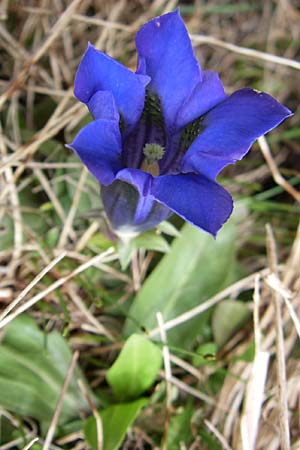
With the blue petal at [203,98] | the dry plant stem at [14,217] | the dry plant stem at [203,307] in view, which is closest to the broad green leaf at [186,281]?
the dry plant stem at [203,307]

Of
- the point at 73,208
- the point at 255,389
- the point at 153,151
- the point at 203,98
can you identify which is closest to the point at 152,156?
the point at 153,151

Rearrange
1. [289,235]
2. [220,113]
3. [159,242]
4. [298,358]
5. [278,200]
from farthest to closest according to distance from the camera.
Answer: [278,200] < [289,235] < [298,358] < [159,242] < [220,113]

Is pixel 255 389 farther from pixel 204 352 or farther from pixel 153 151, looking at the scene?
pixel 153 151

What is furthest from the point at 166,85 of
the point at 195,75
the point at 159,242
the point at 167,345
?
the point at 167,345

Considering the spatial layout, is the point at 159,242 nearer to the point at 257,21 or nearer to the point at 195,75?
the point at 195,75

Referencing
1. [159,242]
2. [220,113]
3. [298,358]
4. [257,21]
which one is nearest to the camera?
[220,113]
